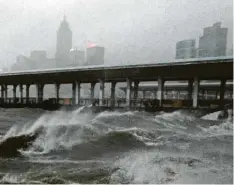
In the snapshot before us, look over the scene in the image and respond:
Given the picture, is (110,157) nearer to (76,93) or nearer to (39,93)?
(76,93)

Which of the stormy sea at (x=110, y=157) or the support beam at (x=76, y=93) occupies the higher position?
the support beam at (x=76, y=93)

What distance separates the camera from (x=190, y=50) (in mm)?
20953

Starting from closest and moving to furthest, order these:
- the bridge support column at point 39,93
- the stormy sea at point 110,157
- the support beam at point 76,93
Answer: the stormy sea at point 110,157
the support beam at point 76,93
the bridge support column at point 39,93

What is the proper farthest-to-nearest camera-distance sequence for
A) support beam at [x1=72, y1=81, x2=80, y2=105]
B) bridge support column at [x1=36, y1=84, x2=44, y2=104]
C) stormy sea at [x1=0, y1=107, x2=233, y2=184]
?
bridge support column at [x1=36, y1=84, x2=44, y2=104] < support beam at [x1=72, y1=81, x2=80, y2=105] < stormy sea at [x1=0, y1=107, x2=233, y2=184]

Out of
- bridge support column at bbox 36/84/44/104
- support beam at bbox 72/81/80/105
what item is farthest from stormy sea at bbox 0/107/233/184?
bridge support column at bbox 36/84/44/104

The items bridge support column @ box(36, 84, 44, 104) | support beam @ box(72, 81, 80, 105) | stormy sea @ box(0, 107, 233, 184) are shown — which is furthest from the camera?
bridge support column @ box(36, 84, 44, 104)

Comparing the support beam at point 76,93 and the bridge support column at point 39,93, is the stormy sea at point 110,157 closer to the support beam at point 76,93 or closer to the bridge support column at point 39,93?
the support beam at point 76,93

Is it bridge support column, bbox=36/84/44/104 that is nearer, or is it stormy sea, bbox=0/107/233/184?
stormy sea, bbox=0/107/233/184

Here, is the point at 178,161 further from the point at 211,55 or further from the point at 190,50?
the point at 211,55

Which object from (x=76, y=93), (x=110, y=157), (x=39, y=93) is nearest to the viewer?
(x=110, y=157)

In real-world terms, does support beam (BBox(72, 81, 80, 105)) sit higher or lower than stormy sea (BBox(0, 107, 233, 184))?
higher

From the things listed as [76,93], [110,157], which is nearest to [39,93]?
[76,93]

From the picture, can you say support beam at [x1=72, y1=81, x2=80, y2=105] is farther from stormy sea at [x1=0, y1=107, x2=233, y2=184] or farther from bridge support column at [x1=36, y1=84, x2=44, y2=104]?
stormy sea at [x1=0, y1=107, x2=233, y2=184]

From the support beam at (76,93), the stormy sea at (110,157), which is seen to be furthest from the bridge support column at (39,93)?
the stormy sea at (110,157)
